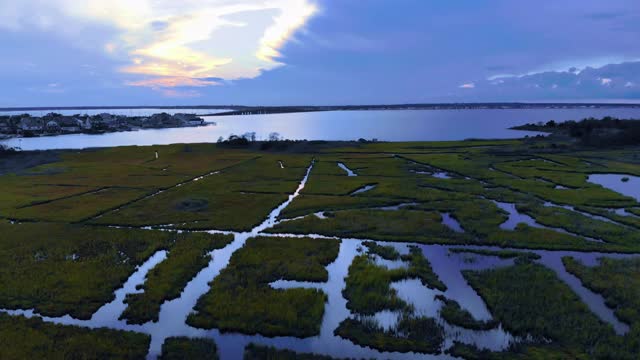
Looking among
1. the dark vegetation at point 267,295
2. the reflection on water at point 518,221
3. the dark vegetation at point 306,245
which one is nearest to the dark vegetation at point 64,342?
the dark vegetation at point 306,245

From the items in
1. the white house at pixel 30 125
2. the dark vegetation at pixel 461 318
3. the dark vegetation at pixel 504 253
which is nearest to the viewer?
the dark vegetation at pixel 461 318

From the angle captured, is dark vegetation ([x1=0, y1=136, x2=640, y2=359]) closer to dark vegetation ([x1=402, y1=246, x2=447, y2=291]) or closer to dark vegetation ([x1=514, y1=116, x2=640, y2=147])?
dark vegetation ([x1=402, y1=246, x2=447, y2=291])

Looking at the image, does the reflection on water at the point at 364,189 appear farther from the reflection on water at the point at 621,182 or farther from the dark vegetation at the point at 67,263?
the reflection on water at the point at 621,182

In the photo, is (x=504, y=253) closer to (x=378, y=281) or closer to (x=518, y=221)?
(x=518, y=221)

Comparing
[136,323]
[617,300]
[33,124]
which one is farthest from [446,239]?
[33,124]

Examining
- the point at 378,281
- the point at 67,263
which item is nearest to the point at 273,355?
the point at 378,281
